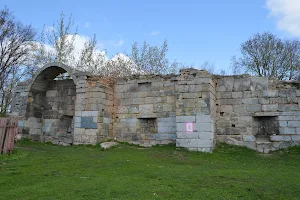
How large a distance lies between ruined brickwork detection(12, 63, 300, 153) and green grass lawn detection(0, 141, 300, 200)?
3.81 ft

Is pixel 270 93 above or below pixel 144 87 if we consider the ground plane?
below

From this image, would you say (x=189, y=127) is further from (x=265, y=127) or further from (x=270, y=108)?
(x=270, y=108)

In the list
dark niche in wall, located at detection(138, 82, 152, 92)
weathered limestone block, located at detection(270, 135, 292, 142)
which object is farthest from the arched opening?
weathered limestone block, located at detection(270, 135, 292, 142)

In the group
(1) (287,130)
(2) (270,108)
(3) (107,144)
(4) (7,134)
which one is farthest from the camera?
(3) (107,144)

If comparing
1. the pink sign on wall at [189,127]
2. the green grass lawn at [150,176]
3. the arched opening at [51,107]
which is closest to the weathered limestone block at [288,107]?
the green grass lawn at [150,176]

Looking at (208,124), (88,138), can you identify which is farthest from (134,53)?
(208,124)

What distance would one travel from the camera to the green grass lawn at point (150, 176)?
5023 millimetres

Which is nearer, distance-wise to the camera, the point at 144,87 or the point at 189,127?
the point at 189,127

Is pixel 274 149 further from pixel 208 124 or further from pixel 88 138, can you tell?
pixel 88 138

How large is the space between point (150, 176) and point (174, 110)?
5564mm

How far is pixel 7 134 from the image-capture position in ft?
30.0

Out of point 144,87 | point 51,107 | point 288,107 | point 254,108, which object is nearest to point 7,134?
point 51,107

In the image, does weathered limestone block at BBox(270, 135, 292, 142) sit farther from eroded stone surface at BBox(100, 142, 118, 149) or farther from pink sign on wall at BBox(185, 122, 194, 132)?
eroded stone surface at BBox(100, 142, 118, 149)

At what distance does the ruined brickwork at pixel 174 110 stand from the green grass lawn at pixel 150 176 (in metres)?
1.16
